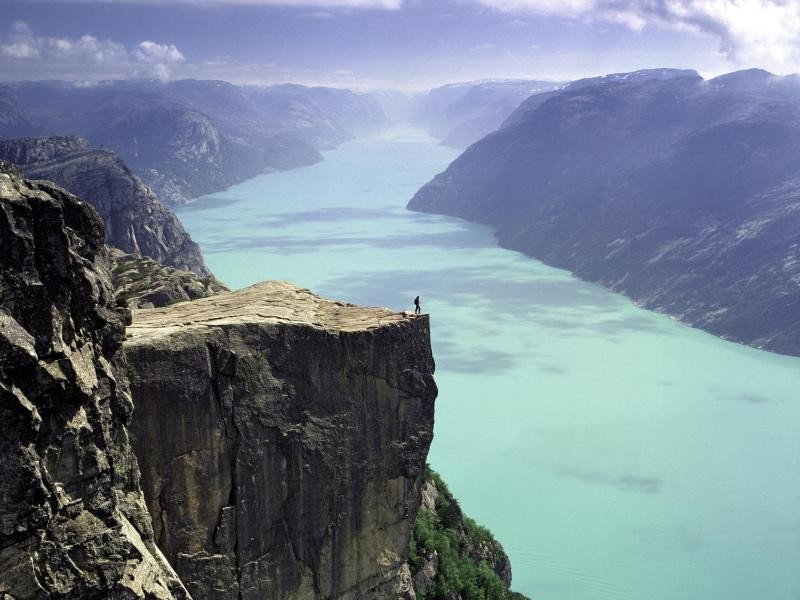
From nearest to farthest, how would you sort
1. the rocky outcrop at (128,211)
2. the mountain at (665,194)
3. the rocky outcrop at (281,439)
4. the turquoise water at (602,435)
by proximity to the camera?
the rocky outcrop at (281,439), the turquoise water at (602,435), the rocky outcrop at (128,211), the mountain at (665,194)

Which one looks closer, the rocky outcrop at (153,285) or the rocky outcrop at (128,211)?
the rocky outcrop at (153,285)

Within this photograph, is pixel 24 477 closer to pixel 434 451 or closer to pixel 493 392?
pixel 434 451

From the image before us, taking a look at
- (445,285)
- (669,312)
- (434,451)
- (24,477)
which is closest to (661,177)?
(669,312)

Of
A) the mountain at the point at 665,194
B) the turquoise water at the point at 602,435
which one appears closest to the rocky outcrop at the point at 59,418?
the turquoise water at the point at 602,435

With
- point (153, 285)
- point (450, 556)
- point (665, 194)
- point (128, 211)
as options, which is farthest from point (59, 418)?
point (665, 194)

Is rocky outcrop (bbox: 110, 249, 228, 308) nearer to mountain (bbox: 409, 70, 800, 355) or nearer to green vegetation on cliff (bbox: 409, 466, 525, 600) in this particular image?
green vegetation on cliff (bbox: 409, 466, 525, 600)

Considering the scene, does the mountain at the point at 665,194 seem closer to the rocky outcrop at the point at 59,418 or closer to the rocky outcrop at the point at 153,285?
the rocky outcrop at the point at 153,285

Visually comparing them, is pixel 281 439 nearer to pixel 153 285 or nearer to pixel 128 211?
pixel 153 285
